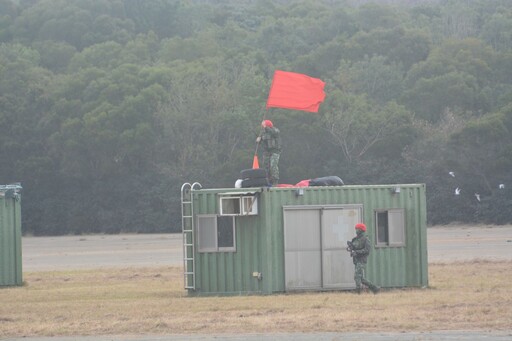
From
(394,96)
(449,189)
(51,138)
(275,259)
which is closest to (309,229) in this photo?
(275,259)

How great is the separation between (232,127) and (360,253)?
4799cm

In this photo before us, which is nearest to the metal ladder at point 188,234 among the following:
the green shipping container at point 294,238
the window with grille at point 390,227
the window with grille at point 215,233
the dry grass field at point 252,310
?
the green shipping container at point 294,238

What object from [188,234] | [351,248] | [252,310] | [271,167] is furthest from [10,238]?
[252,310]

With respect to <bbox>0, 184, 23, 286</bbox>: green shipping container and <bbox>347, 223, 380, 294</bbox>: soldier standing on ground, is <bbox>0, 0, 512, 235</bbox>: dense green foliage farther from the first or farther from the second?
<bbox>347, 223, 380, 294</bbox>: soldier standing on ground

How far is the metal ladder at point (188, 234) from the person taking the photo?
23234mm

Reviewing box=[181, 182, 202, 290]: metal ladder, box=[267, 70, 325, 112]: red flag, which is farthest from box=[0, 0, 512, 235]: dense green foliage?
box=[181, 182, 202, 290]: metal ladder

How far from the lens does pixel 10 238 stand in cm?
2742

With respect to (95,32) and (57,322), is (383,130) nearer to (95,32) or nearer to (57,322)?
(95,32)

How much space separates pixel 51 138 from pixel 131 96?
596 cm

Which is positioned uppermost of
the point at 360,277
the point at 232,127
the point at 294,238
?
the point at 232,127

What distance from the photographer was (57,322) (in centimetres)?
1845

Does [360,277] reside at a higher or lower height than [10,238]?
lower

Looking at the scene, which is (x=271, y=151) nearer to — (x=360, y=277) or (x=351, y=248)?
(x=351, y=248)

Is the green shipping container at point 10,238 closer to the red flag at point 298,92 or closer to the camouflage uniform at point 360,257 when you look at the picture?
the red flag at point 298,92
